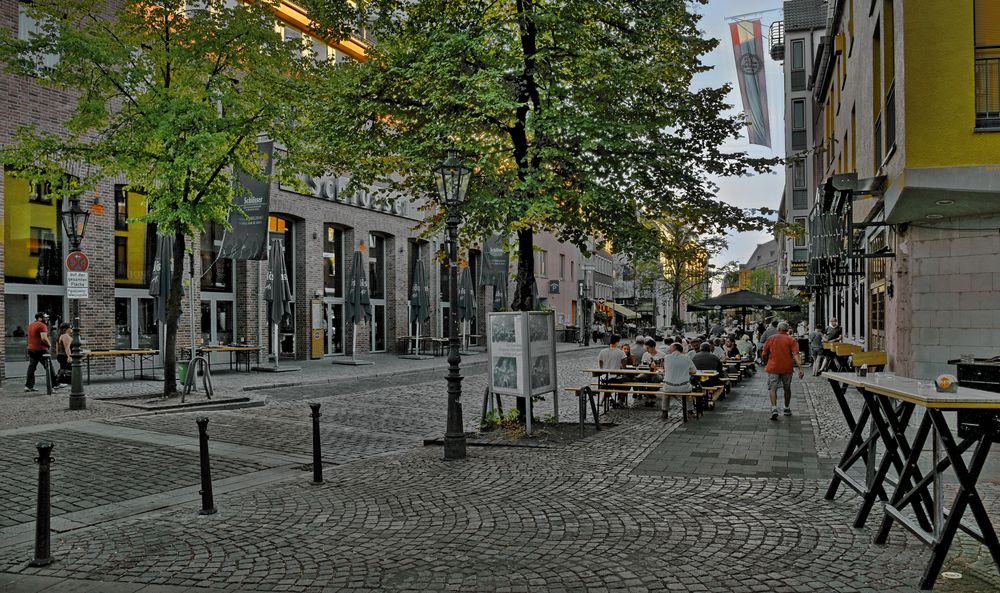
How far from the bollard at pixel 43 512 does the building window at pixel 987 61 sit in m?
10.8

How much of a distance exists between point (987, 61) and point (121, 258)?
20.8 m

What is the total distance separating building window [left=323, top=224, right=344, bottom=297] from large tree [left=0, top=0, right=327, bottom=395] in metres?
14.7

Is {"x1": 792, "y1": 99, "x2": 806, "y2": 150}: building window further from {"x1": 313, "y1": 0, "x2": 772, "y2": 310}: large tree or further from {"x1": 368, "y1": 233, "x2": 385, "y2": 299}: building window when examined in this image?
{"x1": 313, "y1": 0, "x2": 772, "y2": 310}: large tree

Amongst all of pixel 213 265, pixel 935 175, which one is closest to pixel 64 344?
pixel 213 265

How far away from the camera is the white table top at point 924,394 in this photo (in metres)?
4.47

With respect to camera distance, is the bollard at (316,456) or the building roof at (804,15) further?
the building roof at (804,15)

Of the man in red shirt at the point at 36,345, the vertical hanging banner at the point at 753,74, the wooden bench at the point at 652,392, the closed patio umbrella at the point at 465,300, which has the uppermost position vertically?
the vertical hanging banner at the point at 753,74

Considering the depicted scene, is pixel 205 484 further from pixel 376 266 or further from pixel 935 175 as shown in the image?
pixel 376 266

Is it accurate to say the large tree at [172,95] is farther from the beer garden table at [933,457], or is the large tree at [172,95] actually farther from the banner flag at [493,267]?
the banner flag at [493,267]

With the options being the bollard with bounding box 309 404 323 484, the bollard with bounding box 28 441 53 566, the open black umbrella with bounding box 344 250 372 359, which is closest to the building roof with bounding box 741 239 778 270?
the open black umbrella with bounding box 344 250 372 359

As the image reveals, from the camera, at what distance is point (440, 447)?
32.9 feet

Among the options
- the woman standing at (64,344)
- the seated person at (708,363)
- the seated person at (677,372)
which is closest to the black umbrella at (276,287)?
the woman standing at (64,344)

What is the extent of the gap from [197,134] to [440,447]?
7549mm

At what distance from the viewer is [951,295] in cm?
1053
